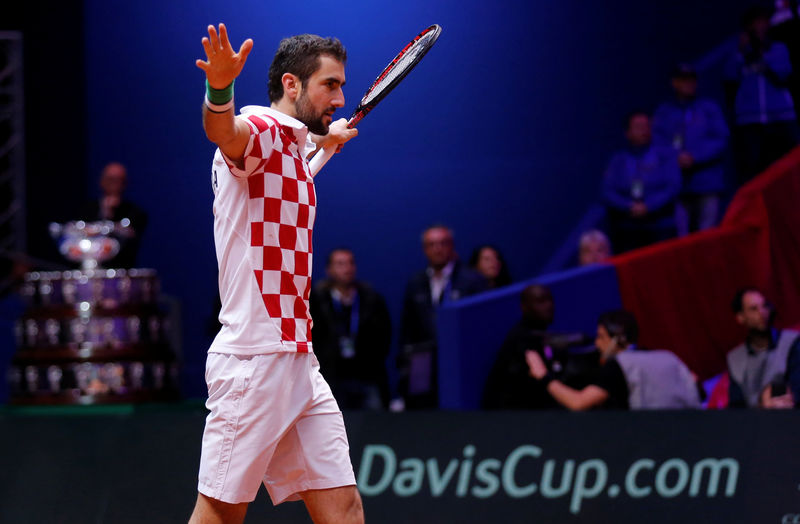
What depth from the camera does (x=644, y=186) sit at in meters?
7.62

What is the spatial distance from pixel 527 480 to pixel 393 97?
15.4 feet

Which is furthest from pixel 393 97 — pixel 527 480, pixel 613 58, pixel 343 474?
pixel 343 474

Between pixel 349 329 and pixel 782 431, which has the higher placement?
pixel 349 329

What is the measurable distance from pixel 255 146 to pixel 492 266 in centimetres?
484

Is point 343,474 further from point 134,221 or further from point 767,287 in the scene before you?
point 767,287

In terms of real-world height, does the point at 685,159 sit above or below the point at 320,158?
above

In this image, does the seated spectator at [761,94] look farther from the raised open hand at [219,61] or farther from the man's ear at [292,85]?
the raised open hand at [219,61]

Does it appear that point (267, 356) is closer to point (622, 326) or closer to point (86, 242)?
point (622, 326)

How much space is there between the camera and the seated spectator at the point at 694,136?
7.69 m

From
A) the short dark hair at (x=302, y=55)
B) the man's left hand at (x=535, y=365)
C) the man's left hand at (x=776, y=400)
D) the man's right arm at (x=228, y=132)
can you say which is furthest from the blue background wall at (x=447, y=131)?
the man's right arm at (x=228, y=132)

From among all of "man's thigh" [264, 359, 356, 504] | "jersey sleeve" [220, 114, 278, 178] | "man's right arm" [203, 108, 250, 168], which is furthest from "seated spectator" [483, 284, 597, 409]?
"man's right arm" [203, 108, 250, 168]

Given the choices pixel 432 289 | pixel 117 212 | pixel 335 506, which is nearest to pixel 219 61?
pixel 335 506

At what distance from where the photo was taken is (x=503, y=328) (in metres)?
6.61

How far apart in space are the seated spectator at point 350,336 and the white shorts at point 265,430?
3.63 m
